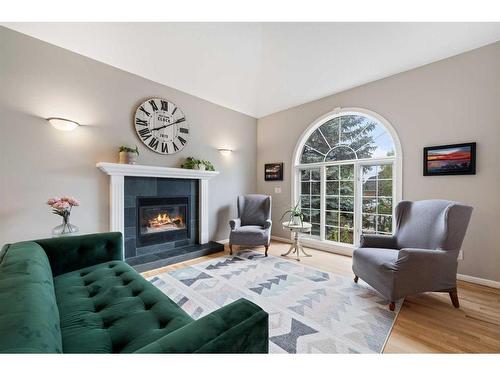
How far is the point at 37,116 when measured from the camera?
7.79 feet

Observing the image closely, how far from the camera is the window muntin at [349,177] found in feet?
10.3

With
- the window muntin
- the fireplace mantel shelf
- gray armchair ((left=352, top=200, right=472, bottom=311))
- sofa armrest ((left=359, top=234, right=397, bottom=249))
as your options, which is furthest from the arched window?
the fireplace mantel shelf

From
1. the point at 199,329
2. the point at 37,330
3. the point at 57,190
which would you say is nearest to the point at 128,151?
the point at 57,190

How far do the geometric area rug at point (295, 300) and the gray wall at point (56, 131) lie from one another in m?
1.47

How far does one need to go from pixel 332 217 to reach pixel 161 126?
3.24 m

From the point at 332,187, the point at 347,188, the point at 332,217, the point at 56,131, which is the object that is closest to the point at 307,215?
the point at 332,217

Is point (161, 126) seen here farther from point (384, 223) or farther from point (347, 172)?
point (384, 223)

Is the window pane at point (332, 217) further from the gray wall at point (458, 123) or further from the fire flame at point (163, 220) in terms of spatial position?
the fire flame at point (163, 220)

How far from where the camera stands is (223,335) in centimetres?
67

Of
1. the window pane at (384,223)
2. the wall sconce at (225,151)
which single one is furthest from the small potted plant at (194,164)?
the window pane at (384,223)
